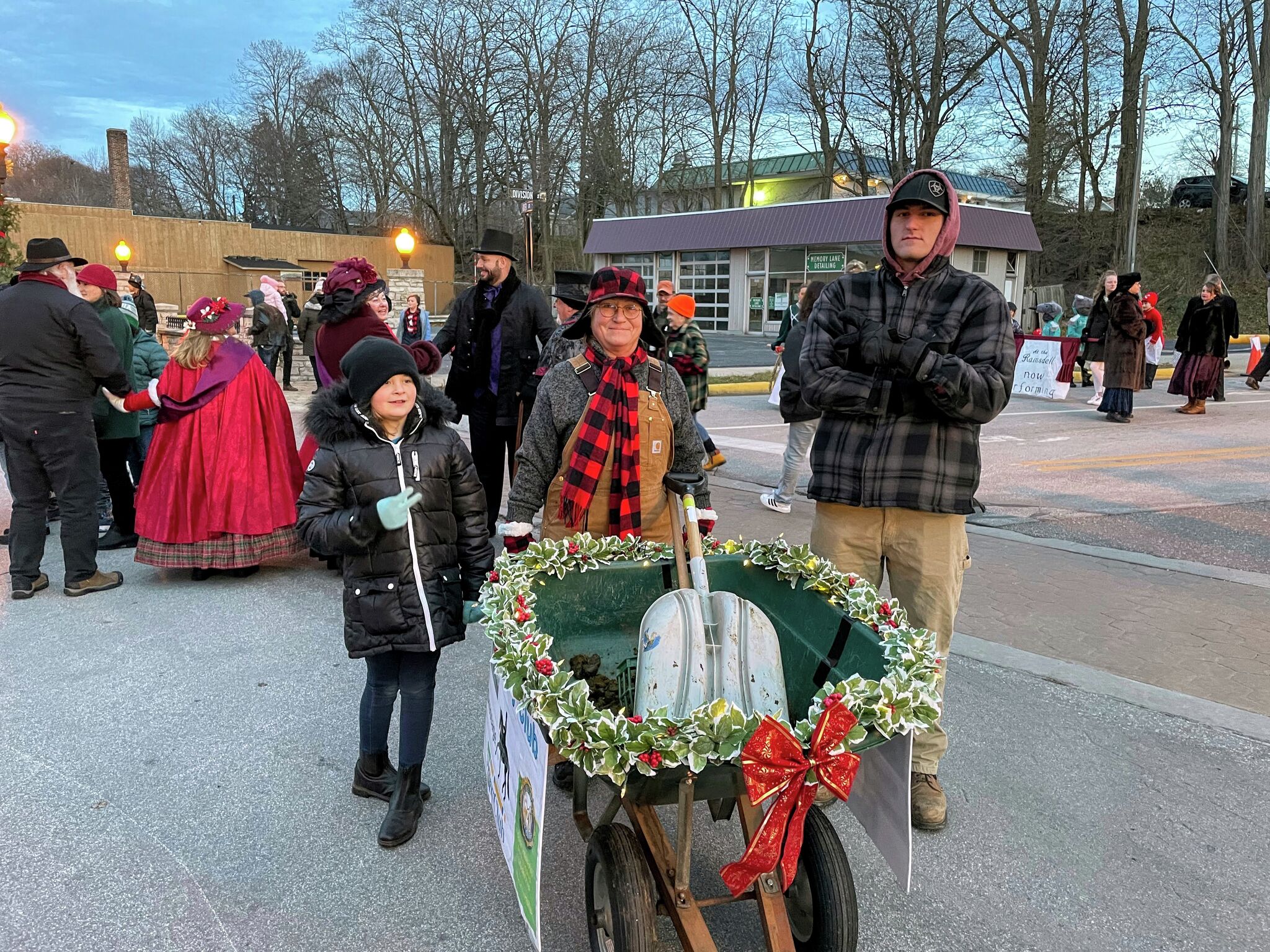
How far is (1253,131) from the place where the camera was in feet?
95.8

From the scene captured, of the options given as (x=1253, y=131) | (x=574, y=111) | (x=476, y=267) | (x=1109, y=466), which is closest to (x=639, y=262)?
(x=574, y=111)

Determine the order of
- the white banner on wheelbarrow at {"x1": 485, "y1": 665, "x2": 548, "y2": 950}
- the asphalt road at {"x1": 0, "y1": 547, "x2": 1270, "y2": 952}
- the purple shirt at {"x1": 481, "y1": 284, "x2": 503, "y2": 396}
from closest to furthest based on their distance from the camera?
the white banner on wheelbarrow at {"x1": 485, "y1": 665, "x2": 548, "y2": 950}
the asphalt road at {"x1": 0, "y1": 547, "x2": 1270, "y2": 952}
the purple shirt at {"x1": 481, "y1": 284, "x2": 503, "y2": 396}

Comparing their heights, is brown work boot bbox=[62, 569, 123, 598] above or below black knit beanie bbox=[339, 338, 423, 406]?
below

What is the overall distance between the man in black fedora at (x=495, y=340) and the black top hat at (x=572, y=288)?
0.18 m

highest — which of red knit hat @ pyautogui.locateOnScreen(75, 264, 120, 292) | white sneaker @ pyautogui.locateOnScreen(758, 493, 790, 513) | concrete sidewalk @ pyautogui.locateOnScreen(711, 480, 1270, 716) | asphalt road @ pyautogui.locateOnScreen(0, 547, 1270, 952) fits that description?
red knit hat @ pyautogui.locateOnScreen(75, 264, 120, 292)

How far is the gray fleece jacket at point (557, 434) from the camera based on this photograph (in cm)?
313

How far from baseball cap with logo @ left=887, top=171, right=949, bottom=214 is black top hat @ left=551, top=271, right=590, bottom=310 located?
2.78 meters

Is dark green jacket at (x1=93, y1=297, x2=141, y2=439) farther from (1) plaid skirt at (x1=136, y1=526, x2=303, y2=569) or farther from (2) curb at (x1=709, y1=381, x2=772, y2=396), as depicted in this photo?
(2) curb at (x1=709, y1=381, x2=772, y2=396)

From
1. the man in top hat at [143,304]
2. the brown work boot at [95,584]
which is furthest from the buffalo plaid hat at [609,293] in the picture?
the man in top hat at [143,304]

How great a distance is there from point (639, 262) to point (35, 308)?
1141 inches

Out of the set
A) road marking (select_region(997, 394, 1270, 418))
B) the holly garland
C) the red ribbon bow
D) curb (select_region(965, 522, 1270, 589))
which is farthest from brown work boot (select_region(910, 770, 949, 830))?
road marking (select_region(997, 394, 1270, 418))

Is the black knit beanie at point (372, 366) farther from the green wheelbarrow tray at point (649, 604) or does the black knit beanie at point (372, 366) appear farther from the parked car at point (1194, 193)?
the parked car at point (1194, 193)

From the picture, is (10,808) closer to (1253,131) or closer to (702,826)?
(702,826)

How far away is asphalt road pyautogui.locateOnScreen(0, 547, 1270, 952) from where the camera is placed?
244 cm
